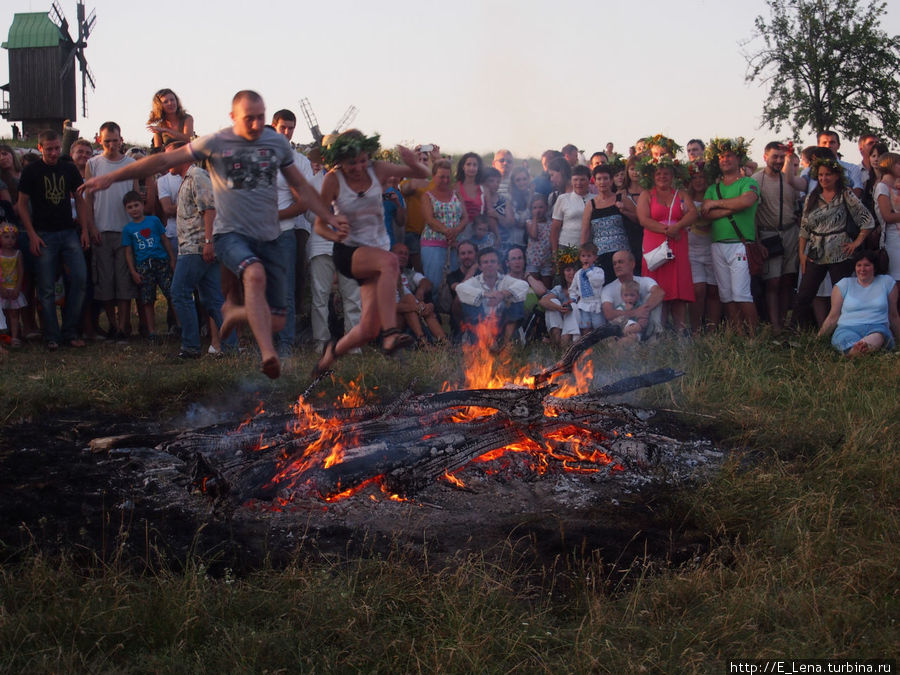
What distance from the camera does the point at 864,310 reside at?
31.7 ft

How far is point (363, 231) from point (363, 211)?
6.8 inches

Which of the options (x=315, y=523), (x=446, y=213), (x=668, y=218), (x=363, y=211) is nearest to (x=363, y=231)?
(x=363, y=211)

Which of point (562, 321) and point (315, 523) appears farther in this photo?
point (562, 321)

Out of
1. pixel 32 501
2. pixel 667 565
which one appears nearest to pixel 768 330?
pixel 667 565

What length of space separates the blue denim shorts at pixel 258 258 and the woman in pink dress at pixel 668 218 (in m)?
4.72

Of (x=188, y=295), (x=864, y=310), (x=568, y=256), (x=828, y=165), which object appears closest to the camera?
(x=864, y=310)

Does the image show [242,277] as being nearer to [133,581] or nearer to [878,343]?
[133,581]

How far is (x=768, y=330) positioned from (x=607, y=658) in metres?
7.20

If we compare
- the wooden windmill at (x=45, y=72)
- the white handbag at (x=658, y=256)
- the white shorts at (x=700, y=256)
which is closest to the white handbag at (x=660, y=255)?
the white handbag at (x=658, y=256)

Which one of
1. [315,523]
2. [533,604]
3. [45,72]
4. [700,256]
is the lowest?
[533,604]

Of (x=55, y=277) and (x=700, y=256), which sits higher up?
(x=55, y=277)

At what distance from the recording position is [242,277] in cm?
703

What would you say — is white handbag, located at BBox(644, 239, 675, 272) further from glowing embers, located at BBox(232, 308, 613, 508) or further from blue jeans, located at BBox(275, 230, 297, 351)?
blue jeans, located at BBox(275, 230, 297, 351)

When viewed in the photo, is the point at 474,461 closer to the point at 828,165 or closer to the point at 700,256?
the point at 700,256
